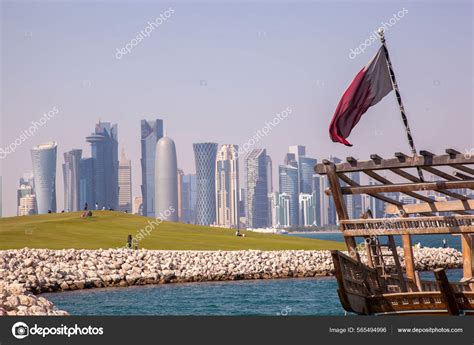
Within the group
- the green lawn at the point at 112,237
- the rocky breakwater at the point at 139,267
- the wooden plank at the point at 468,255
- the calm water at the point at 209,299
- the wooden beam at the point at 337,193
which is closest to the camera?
the wooden beam at the point at 337,193

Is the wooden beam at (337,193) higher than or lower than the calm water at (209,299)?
higher

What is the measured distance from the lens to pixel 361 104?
23938 millimetres

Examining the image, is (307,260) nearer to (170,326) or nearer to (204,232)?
(204,232)

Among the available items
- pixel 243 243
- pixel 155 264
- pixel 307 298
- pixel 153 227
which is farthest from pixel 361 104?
pixel 153 227

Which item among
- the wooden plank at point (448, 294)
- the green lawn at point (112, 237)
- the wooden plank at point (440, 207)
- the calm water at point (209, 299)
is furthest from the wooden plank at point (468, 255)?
the green lawn at point (112, 237)

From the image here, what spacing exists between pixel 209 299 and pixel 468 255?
1683cm

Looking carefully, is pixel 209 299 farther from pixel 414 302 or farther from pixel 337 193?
pixel 337 193

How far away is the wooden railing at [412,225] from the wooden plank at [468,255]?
13.9 ft

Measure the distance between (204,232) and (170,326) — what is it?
65.2m

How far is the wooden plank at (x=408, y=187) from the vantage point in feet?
73.8

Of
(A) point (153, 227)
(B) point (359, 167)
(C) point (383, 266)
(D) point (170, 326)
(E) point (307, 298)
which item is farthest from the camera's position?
(A) point (153, 227)

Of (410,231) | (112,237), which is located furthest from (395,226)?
(112,237)

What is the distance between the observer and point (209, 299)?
4188cm

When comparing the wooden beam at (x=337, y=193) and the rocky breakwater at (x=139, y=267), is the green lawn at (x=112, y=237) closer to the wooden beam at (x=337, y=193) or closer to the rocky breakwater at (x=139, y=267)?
the rocky breakwater at (x=139, y=267)
